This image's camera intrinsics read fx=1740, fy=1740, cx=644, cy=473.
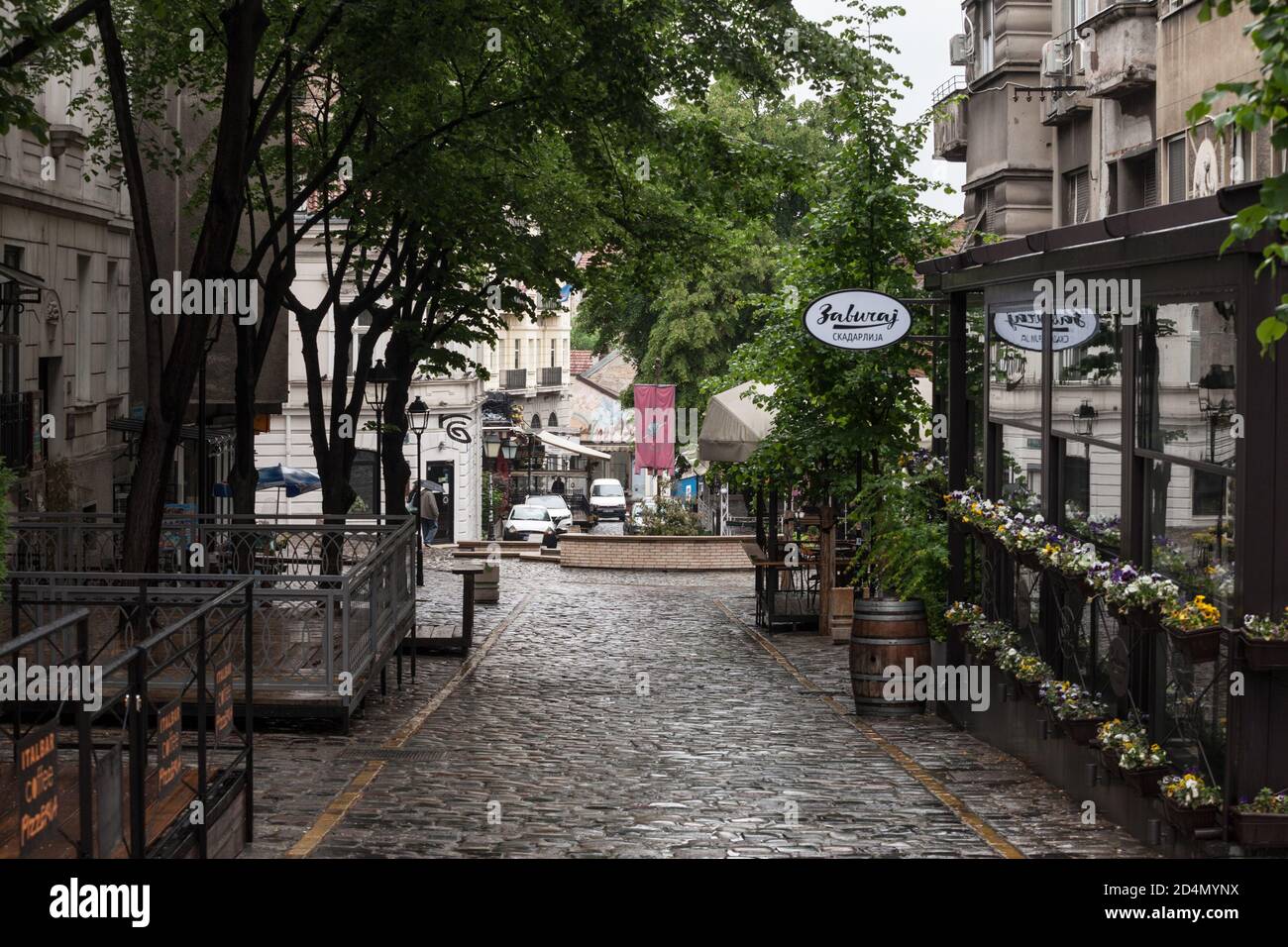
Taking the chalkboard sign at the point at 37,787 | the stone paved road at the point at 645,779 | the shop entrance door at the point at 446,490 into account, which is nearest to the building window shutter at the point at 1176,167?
the stone paved road at the point at 645,779

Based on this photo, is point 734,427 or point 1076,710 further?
point 734,427

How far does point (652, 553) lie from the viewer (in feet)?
130

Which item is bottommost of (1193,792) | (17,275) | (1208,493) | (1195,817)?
(1195,817)

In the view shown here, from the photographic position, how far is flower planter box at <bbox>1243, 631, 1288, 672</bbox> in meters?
8.60

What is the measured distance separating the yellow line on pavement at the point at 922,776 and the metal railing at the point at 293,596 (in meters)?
4.32

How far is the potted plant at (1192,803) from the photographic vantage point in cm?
899

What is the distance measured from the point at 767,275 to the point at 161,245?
32552 mm

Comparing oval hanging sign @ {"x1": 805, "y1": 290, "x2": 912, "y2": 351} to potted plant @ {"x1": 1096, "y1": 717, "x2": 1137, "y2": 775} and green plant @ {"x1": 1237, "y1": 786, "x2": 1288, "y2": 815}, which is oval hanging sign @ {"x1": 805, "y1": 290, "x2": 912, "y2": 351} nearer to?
potted plant @ {"x1": 1096, "y1": 717, "x2": 1137, "y2": 775}

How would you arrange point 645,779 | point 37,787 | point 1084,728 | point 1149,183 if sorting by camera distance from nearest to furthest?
1. point 37,787
2. point 1084,728
3. point 645,779
4. point 1149,183

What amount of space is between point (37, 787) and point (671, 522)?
117 ft

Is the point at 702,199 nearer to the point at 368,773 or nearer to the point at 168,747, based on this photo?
the point at 368,773

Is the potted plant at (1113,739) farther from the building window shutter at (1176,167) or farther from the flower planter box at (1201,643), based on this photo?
the building window shutter at (1176,167)

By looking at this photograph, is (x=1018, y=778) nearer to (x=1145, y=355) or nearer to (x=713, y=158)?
(x=1145, y=355)

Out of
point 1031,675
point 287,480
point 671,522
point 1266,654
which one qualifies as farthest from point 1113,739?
point 671,522
